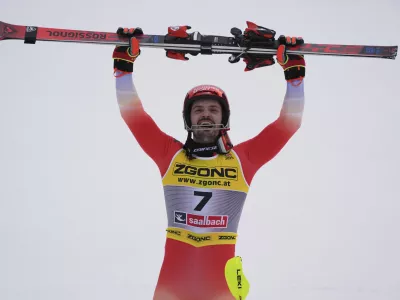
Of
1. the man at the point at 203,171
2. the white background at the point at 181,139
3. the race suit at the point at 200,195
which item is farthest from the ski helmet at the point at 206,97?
the white background at the point at 181,139

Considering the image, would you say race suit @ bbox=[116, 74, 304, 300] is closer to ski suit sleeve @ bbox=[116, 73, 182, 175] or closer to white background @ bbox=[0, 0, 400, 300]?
ski suit sleeve @ bbox=[116, 73, 182, 175]

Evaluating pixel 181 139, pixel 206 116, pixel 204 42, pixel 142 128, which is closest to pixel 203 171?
pixel 206 116

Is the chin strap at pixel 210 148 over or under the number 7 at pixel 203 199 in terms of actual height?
over

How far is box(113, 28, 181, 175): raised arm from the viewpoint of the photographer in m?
3.67

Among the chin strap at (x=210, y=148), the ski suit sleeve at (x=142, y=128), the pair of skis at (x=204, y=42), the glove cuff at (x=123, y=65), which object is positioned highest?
the pair of skis at (x=204, y=42)

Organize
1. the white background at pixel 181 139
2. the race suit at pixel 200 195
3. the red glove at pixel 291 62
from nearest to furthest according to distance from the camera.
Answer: the race suit at pixel 200 195 < the red glove at pixel 291 62 < the white background at pixel 181 139

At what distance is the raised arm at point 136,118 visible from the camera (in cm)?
367

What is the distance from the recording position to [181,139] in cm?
597

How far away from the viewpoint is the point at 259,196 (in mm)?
6070

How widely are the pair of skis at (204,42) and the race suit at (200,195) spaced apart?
0.72 feet

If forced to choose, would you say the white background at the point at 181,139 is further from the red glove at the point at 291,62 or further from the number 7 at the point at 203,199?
the red glove at the point at 291,62

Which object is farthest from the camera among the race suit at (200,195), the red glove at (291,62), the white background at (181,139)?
the white background at (181,139)

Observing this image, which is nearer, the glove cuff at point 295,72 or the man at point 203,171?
the man at point 203,171

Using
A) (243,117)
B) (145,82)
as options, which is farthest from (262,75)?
(145,82)
